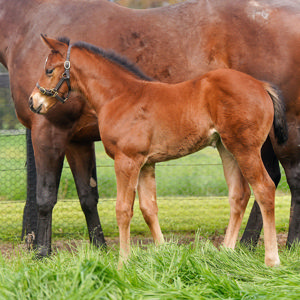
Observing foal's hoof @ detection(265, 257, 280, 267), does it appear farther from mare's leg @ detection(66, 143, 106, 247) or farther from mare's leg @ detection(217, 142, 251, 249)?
mare's leg @ detection(66, 143, 106, 247)

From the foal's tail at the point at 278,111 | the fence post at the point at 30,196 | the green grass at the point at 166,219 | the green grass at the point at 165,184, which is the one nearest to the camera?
the foal's tail at the point at 278,111

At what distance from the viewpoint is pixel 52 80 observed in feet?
12.7

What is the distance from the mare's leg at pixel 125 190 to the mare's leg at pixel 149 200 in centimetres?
33

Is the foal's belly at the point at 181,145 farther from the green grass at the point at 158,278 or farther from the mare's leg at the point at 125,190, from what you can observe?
the green grass at the point at 158,278

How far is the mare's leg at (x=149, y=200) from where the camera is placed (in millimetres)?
4066

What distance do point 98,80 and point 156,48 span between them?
0.91 meters

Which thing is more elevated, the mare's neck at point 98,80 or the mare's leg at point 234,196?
the mare's neck at point 98,80

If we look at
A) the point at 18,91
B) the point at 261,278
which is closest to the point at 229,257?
the point at 261,278

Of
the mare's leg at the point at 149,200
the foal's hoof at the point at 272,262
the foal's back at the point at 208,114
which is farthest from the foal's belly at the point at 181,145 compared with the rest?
the foal's hoof at the point at 272,262

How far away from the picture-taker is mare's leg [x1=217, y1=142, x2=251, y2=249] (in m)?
4.01

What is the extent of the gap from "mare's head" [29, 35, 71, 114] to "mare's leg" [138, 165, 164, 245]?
969mm

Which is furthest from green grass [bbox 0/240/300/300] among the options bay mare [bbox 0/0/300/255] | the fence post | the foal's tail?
the fence post

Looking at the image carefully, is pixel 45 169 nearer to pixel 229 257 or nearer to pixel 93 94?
pixel 93 94

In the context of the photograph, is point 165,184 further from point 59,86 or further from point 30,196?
point 59,86
